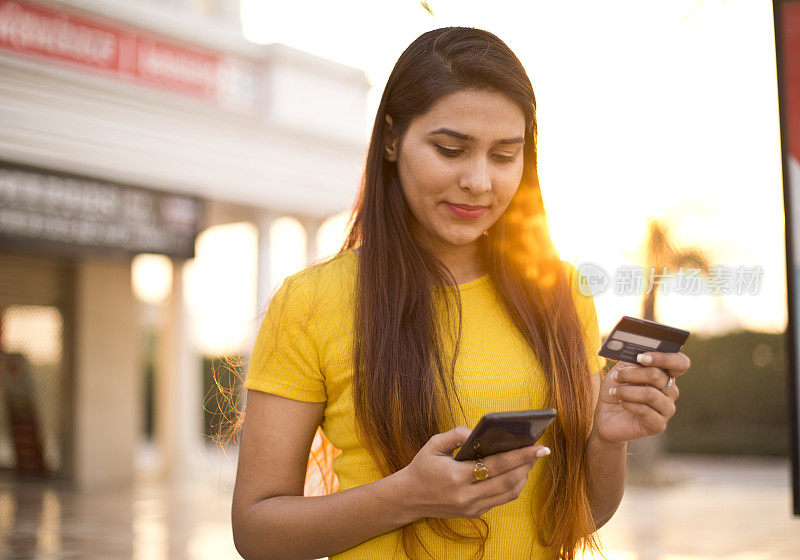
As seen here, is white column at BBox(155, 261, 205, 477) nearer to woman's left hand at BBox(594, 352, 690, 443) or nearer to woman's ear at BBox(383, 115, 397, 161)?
woman's ear at BBox(383, 115, 397, 161)

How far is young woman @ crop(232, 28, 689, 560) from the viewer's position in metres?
1.50

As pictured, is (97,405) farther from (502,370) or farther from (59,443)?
(502,370)

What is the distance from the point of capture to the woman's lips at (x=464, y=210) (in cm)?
155

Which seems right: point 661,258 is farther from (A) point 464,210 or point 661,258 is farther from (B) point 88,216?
(B) point 88,216

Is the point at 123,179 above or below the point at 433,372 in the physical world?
above

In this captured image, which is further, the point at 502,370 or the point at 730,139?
the point at 730,139

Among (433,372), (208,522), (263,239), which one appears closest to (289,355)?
(433,372)

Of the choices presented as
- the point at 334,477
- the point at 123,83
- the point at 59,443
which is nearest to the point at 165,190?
the point at 123,83

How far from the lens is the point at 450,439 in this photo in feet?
4.36

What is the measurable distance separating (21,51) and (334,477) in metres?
8.99

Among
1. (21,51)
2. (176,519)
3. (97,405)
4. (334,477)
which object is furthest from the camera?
(97,405)

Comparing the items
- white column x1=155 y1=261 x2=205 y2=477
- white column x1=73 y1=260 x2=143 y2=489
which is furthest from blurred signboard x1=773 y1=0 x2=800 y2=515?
white column x1=155 y1=261 x2=205 y2=477

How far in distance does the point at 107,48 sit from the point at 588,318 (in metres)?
9.69

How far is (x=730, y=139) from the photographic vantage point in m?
3.04
